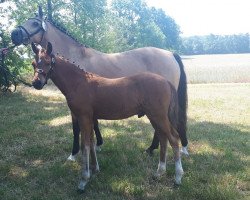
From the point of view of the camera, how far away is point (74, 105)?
423 cm

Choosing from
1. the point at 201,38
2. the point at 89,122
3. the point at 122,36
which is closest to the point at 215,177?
the point at 89,122

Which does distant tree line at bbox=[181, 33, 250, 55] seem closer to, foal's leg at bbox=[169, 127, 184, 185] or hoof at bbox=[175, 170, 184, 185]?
foal's leg at bbox=[169, 127, 184, 185]

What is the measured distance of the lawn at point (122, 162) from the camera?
4.12 meters

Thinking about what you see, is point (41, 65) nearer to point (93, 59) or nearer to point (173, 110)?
point (93, 59)

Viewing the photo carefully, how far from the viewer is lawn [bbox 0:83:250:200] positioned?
4.12 m

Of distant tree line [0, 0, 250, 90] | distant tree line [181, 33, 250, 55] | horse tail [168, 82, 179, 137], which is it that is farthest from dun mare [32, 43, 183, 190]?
distant tree line [181, 33, 250, 55]

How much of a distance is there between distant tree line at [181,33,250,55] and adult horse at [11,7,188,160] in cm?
7132

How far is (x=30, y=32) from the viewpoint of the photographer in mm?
5672

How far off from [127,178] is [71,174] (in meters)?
0.92

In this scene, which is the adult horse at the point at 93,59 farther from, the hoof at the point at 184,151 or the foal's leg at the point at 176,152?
the foal's leg at the point at 176,152

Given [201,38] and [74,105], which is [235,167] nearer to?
[74,105]

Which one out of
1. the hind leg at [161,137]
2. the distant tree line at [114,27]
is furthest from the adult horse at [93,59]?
the distant tree line at [114,27]

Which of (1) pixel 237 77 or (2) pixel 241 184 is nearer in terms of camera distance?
(2) pixel 241 184

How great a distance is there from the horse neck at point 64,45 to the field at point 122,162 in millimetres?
1843
